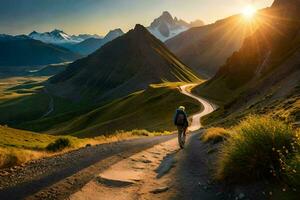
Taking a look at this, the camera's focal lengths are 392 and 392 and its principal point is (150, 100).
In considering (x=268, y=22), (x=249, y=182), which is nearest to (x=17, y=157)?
(x=249, y=182)

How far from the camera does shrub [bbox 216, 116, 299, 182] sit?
461 inches

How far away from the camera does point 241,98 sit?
87562 mm

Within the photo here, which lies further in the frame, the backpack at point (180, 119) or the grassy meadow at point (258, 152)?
the backpack at point (180, 119)

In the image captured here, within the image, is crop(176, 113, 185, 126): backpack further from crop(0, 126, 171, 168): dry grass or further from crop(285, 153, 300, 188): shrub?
crop(285, 153, 300, 188): shrub

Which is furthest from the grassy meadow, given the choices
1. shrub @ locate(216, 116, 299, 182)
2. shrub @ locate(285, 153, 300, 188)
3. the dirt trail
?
shrub @ locate(285, 153, 300, 188)

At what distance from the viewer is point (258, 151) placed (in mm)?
11914

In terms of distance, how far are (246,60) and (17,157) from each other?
398 ft

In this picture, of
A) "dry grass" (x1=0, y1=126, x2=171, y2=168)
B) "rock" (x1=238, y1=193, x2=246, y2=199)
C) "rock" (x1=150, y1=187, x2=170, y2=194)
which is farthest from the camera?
"dry grass" (x1=0, y1=126, x2=171, y2=168)

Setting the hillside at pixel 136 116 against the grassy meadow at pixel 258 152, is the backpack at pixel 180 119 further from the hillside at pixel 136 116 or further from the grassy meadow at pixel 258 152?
the hillside at pixel 136 116

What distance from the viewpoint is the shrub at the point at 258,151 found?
38.4 ft

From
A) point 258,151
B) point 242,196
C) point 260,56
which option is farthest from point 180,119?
point 260,56

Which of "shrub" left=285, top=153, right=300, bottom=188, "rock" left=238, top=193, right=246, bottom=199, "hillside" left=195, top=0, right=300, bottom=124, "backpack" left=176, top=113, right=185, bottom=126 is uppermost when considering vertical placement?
"hillside" left=195, top=0, right=300, bottom=124

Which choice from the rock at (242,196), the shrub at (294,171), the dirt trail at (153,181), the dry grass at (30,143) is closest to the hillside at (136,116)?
the dry grass at (30,143)

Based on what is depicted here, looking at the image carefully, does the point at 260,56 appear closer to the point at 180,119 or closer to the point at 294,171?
the point at 180,119
